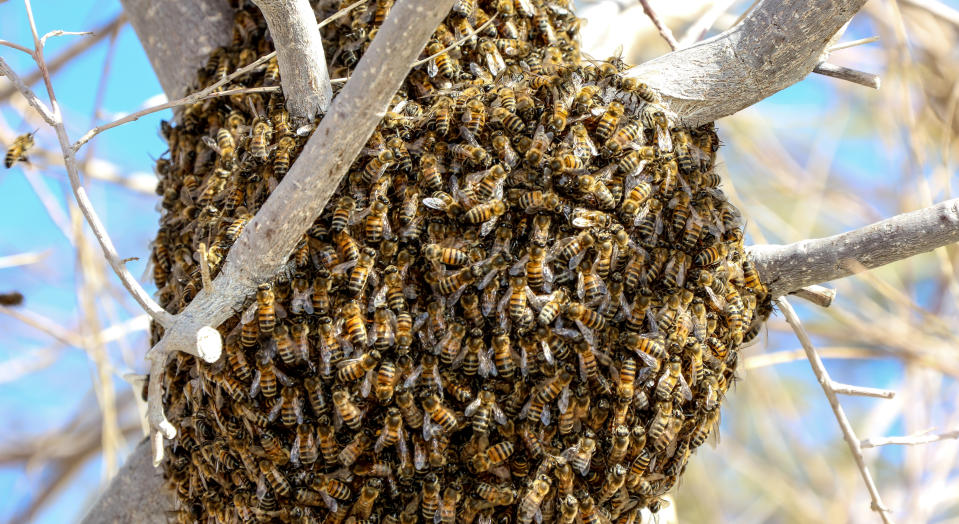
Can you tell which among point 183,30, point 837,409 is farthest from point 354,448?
point 183,30

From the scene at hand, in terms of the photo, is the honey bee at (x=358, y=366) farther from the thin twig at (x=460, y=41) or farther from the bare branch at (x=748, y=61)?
the bare branch at (x=748, y=61)

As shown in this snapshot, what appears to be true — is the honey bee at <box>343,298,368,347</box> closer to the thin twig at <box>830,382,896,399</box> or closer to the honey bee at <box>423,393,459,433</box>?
the honey bee at <box>423,393,459,433</box>

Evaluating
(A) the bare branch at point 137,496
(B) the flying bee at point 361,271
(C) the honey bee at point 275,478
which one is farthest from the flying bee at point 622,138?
(A) the bare branch at point 137,496

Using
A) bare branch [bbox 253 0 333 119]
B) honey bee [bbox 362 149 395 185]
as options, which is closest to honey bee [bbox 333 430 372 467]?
honey bee [bbox 362 149 395 185]

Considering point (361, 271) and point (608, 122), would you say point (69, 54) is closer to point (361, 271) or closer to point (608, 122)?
point (361, 271)

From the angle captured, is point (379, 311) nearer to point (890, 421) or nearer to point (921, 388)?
point (921, 388)
